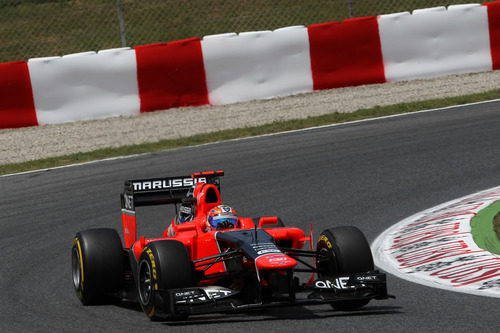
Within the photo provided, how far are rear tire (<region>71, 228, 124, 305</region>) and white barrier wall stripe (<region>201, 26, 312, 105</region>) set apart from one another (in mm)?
8607

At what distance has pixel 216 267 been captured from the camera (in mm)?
6816

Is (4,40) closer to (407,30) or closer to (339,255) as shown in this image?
(407,30)

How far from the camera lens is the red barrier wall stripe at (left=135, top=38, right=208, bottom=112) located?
15.2 m

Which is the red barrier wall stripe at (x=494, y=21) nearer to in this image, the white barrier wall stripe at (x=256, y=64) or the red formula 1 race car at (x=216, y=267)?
the white barrier wall stripe at (x=256, y=64)

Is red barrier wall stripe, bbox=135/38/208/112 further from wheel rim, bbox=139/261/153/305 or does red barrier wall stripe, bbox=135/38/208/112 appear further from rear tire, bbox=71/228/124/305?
wheel rim, bbox=139/261/153/305

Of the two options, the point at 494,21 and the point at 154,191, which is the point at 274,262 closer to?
the point at 154,191

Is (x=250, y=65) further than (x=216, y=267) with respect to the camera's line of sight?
Yes

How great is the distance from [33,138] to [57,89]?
0.99 m

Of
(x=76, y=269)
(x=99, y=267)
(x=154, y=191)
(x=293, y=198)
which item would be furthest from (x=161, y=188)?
(x=293, y=198)

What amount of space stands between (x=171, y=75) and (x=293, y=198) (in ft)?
17.9

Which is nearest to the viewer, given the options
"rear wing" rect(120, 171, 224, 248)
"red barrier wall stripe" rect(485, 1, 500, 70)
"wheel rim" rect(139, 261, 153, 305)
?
"wheel rim" rect(139, 261, 153, 305)

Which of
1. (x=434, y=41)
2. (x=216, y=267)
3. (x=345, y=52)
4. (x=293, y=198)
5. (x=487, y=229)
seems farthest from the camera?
(x=434, y=41)

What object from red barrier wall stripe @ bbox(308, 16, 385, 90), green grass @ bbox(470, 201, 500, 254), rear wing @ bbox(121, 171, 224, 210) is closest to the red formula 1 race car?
rear wing @ bbox(121, 171, 224, 210)

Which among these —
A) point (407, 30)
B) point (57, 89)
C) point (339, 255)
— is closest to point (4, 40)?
point (57, 89)
